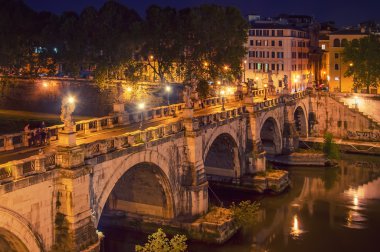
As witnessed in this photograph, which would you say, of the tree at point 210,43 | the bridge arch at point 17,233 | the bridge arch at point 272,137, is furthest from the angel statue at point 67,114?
the tree at point 210,43

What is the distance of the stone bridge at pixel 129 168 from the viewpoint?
79.6 feet

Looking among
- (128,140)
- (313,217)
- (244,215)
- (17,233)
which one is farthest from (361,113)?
(17,233)

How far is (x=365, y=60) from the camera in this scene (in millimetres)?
80688

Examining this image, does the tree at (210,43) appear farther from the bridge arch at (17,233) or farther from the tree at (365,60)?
the bridge arch at (17,233)

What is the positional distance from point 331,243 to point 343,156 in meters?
30.0

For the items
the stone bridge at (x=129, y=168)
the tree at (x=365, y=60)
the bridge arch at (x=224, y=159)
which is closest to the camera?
the stone bridge at (x=129, y=168)

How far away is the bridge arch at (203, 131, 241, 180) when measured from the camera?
4903 centimetres

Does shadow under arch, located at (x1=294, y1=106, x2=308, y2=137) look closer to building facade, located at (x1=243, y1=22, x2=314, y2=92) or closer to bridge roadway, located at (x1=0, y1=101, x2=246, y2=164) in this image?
building facade, located at (x1=243, y1=22, x2=314, y2=92)

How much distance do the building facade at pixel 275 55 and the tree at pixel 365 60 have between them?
1300 centimetres

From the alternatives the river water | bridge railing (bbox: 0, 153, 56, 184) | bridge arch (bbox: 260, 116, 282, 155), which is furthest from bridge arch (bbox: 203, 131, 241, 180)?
bridge railing (bbox: 0, 153, 56, 184)

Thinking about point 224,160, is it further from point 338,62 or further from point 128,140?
point 338,62

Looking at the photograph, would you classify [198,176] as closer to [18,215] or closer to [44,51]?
[18,215]

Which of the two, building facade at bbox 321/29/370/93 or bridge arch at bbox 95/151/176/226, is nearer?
bridge arch at bbox 95/151/176/226

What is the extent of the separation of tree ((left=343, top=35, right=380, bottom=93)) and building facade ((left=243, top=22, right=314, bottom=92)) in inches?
512
